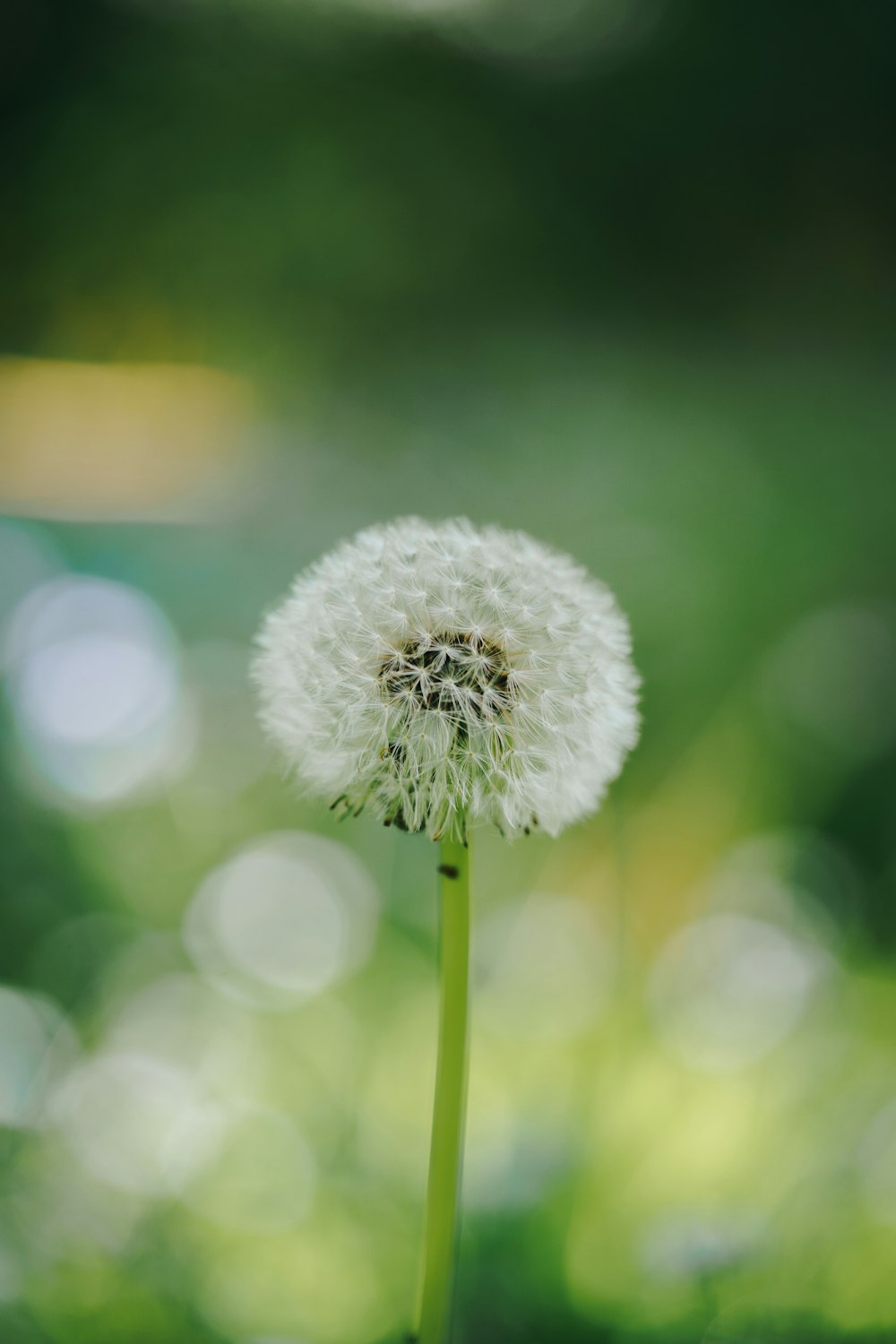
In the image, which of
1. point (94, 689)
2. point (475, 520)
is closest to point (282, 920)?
point (94, 689)

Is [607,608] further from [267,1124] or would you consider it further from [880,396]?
[880,396]

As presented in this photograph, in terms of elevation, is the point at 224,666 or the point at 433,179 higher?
the point at 433,179

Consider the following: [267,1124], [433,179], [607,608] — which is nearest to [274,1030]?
[267,1124]

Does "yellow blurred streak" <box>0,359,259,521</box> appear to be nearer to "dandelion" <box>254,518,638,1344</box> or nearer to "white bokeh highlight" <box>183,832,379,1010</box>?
"white bokeh highlight" <box>183,832,379,1010</box>

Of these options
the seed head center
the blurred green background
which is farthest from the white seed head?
the blurred green background

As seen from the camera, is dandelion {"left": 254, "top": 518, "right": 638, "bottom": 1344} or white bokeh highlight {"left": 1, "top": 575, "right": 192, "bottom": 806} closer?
dandelion {"left": 254, "top": 518, "right": 638, "bottom": 1344}

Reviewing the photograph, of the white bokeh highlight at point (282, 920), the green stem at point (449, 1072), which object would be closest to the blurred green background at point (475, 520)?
the white bokeh highlight at point (282, 920)
